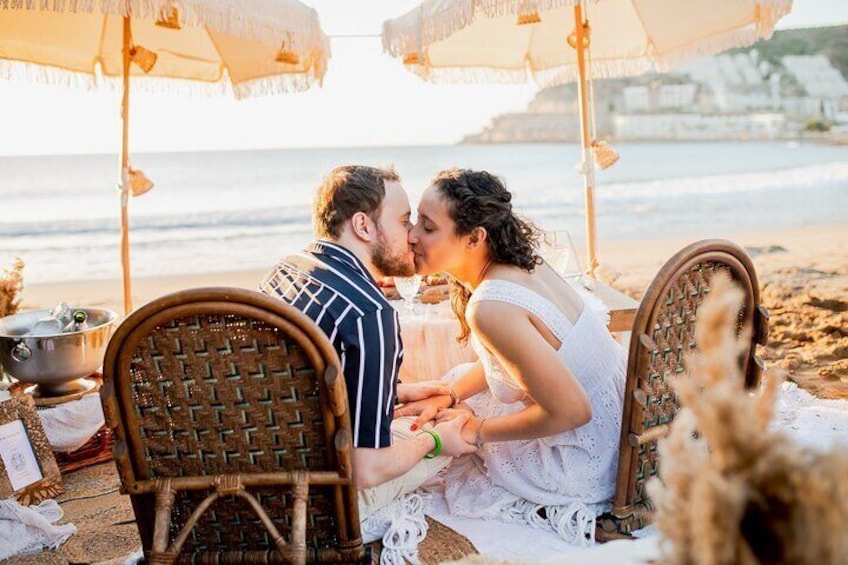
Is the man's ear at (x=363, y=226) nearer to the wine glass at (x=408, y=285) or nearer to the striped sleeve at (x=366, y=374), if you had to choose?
the striped sleeve at (x=366, y=374)

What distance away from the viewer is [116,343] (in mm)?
1882

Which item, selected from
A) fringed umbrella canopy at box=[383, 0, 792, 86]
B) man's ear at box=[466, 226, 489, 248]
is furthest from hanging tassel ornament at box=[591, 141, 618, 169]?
man's ear at box=[466, 226, 489, 248]

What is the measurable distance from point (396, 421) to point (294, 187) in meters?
27.2

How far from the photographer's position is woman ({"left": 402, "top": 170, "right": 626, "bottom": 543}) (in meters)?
2.47

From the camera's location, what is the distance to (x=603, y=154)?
5.18m

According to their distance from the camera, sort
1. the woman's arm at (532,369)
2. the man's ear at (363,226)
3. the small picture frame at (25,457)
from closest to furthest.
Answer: the woman's arm at (532,369), the man's ear at (363,226), the small picture frame at (25,457)

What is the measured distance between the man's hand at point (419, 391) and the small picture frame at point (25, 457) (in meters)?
1.73

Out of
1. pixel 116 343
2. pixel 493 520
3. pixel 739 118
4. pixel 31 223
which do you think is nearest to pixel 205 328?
pixel 116 343

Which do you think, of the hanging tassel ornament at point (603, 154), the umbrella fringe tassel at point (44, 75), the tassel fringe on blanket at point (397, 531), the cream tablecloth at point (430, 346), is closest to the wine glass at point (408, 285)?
the cream tablecloth at point (430, 346)

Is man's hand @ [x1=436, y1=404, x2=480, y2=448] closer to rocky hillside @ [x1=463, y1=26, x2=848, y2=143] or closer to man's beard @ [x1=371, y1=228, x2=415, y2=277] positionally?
man's beard @ [x1=371, y1=228, x2=415, y2=277]

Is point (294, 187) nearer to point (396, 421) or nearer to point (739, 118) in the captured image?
point (396, 421)

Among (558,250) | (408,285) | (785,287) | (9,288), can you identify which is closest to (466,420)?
(408,285)

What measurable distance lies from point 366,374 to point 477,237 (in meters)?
0.85

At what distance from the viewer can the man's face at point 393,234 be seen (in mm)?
2613
